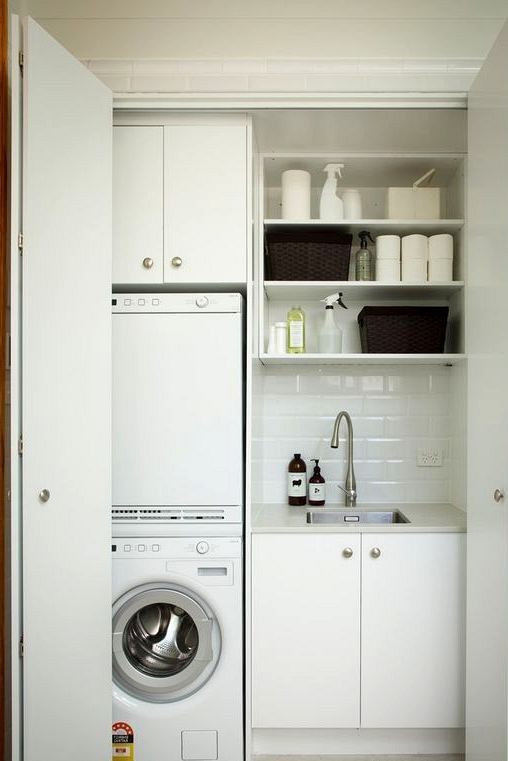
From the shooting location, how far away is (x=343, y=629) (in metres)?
2.31

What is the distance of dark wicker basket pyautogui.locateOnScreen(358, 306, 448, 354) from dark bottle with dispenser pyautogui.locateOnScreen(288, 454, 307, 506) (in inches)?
24.2

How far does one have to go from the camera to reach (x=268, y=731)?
2406 millimetres

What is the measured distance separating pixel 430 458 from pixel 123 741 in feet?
5.67

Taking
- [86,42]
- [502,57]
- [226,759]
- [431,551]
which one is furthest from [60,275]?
[226,759]

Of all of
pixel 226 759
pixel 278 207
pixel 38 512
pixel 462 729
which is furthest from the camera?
pixel 278 207

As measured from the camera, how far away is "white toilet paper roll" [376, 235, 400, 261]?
8.54 ft

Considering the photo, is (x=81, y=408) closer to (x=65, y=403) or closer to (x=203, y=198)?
(x=65, y=403)

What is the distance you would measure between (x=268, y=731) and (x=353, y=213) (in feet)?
7.01

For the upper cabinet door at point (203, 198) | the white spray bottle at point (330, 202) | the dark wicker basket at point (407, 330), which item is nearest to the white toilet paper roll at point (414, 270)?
the dark wicker basket at point (407, 330)

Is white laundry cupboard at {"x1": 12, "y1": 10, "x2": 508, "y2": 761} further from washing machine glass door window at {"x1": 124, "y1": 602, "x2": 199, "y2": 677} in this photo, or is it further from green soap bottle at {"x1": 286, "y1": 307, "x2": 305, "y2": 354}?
green soap bottle at {"x1": 286, "y1": 307, "x2": 305, "y2": 354}

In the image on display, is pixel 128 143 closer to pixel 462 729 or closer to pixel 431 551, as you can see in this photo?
pixel 431 551

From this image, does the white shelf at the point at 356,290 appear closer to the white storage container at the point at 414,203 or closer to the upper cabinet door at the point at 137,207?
the white storage container at the point at 414,203

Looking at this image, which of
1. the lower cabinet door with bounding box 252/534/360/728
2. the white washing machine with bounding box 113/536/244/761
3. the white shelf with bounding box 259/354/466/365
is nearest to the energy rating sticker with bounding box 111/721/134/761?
the white washing machine with bounding box 113/536/244/761

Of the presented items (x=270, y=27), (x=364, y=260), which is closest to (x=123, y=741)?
(x=364, y=260)
